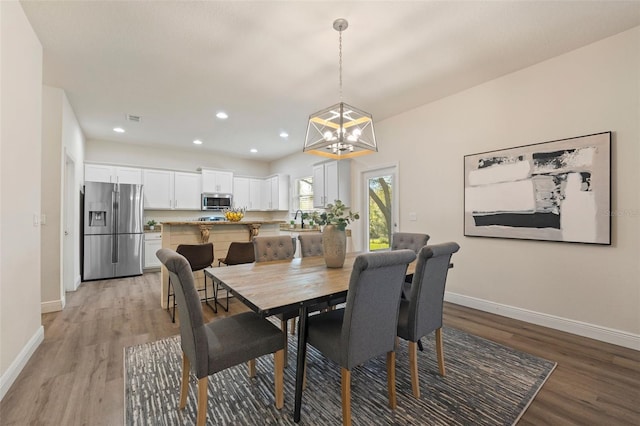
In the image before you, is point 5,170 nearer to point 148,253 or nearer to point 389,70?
point 389,70

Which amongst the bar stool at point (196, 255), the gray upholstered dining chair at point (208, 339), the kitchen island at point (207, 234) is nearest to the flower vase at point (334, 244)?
the gray upholstered dining chair at point (208, 339)

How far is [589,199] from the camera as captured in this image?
8.52 feet

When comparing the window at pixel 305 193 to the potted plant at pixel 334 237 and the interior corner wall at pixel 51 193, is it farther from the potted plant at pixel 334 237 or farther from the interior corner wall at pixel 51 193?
the interior corner wall at pixel 51 193

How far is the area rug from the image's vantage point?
5.30ft

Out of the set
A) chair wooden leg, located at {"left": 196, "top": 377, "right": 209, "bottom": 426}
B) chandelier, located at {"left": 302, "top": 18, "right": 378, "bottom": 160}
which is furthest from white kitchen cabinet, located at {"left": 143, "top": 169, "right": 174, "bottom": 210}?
chair wooden leg, located at {"left": 196, "top": 377, "right": 209, "bottom": 426}

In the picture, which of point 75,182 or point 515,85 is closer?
point 515,85

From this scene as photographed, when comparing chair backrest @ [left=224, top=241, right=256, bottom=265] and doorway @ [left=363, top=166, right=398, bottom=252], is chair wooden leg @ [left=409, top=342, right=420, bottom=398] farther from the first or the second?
doorway @ [left=363, top=166, right=398, bottom=252]

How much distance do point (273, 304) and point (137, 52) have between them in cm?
277

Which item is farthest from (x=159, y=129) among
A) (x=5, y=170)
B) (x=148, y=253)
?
(x=5, y=170)

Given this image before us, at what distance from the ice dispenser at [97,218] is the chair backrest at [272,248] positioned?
3999 mm

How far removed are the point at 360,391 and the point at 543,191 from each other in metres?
2.66

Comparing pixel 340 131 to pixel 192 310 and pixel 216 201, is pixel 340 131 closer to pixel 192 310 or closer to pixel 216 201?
pixel 192 310

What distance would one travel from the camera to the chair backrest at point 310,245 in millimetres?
3024

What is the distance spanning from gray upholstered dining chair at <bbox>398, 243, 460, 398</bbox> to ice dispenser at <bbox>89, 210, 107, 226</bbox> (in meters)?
5.46
